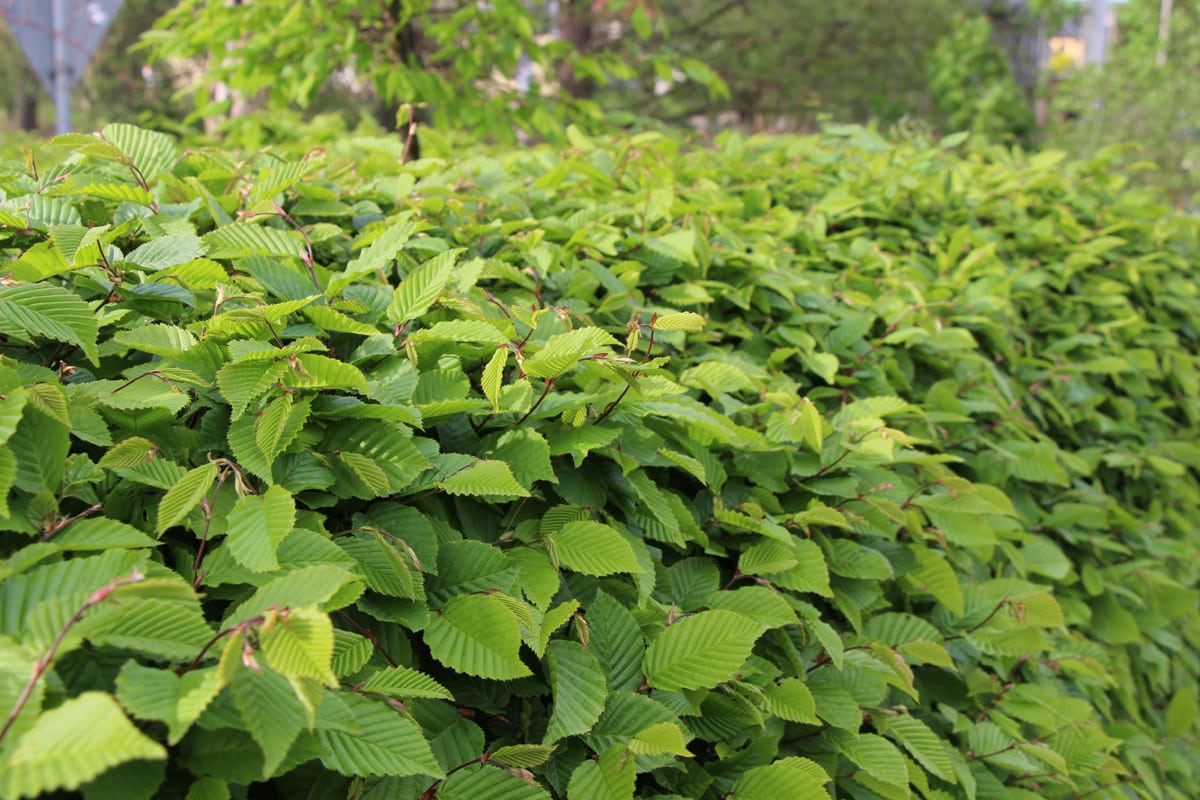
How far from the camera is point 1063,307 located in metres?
3.58

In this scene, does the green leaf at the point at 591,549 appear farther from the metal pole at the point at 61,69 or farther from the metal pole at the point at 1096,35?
the metal pole at the point at 1096,35

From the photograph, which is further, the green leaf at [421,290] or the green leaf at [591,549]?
the green leaf at [421,290]

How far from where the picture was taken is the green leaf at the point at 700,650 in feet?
4.59

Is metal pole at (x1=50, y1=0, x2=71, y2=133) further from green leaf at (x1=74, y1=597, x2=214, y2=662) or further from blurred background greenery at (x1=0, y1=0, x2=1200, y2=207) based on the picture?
green leaf at (x1=74, y1=597, x2=214, y2=662)

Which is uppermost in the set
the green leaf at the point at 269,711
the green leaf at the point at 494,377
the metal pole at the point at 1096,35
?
the metal pole at the point at 1096,35

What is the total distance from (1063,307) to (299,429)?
314 cm

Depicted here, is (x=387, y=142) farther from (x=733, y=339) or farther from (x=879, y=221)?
(x=879, y=221)

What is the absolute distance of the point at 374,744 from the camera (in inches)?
42.9

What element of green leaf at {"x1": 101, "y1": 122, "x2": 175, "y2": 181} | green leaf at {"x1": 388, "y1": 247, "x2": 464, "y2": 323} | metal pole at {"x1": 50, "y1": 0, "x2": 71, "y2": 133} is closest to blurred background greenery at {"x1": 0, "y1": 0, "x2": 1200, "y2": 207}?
metal pole at {"x1": 50, "y1": 0, "x2": 71, "y2": 133}

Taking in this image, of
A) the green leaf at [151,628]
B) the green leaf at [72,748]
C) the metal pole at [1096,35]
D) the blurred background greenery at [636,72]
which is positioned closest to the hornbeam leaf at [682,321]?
the green leaf at [151,628]

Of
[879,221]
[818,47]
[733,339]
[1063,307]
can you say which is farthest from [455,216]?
[818,47]

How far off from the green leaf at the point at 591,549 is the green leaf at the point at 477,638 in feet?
0.48

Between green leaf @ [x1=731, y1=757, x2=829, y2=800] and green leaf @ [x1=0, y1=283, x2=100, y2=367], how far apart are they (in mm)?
1127

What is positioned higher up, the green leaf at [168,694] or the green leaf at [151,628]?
the green leaf at [151,628]
